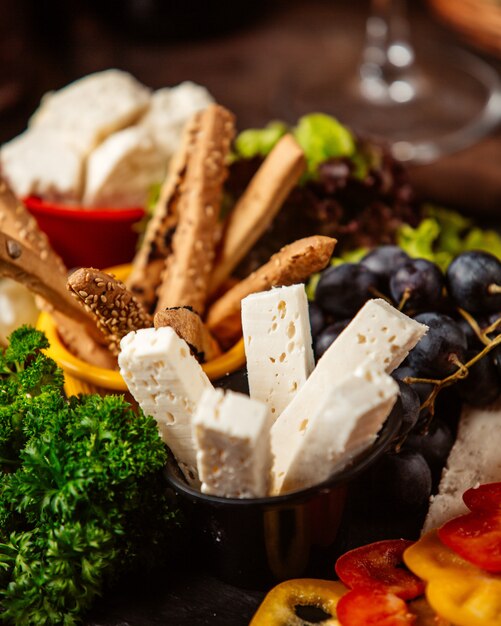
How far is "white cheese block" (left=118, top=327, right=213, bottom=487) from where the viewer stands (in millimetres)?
717

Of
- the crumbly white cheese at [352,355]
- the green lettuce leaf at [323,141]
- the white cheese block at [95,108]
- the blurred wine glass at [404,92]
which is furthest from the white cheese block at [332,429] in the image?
the blurred wine glass at [404,92]

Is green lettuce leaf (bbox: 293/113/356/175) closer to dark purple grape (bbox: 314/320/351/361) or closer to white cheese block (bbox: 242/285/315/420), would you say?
dark purple grape (bbox: 314/320/351/361)

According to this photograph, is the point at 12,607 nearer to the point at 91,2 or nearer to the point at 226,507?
the point at 226,507

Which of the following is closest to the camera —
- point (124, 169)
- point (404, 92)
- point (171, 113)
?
point (124, 169)

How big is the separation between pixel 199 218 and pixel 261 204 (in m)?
0.09

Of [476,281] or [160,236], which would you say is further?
[160,236]

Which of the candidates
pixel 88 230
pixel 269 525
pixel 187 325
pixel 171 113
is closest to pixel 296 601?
pixel 269 525

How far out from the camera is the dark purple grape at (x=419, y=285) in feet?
3.11

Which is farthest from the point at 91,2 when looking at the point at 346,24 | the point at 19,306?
the point at 19,306

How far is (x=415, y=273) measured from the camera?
95cm

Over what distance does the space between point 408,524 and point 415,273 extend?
0.27 meters

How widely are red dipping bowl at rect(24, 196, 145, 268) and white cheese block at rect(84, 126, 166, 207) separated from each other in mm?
21

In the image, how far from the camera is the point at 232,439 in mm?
650

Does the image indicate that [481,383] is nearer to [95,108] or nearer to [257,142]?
[257,142]
